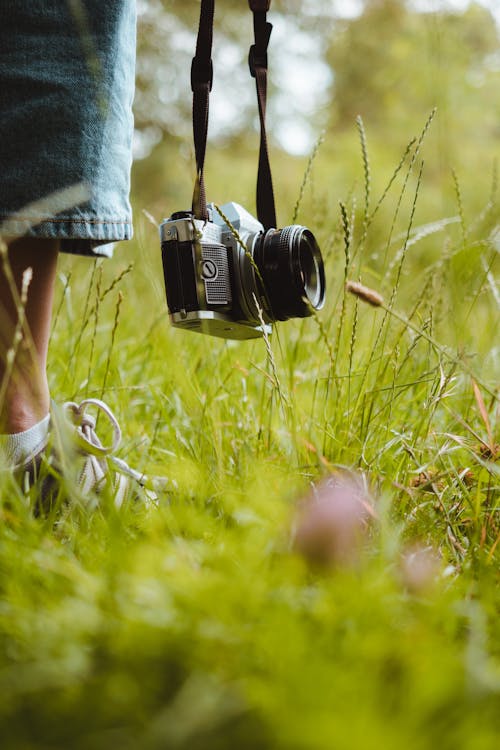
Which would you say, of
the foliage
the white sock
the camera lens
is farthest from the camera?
the white sock

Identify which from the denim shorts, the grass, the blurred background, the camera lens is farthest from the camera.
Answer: the blurred background

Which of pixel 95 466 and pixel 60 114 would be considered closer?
pixel 60 114

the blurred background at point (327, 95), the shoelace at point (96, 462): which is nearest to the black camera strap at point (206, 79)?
the shoelace at point (96, 462)

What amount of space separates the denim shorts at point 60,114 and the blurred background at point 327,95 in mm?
3636

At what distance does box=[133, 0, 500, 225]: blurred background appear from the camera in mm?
5484

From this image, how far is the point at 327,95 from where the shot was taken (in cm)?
827

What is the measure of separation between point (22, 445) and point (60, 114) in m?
0.40

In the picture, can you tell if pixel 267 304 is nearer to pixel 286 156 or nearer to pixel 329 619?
pixel 329 619

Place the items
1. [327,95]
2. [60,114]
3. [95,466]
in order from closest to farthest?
[60,114], [95,466], [327,95]

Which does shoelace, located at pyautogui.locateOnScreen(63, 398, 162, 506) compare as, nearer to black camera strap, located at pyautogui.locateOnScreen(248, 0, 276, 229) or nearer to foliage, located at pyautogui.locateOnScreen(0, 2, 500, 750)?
foliage, located at pyautogui.locateOnScreen(0, 2, 500, 750)

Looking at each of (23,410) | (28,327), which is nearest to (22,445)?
(23,410)

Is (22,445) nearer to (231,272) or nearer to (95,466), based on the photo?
(95,466)

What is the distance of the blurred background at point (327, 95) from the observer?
18.0ft

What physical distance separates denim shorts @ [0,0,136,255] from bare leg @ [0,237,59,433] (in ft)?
0.16
